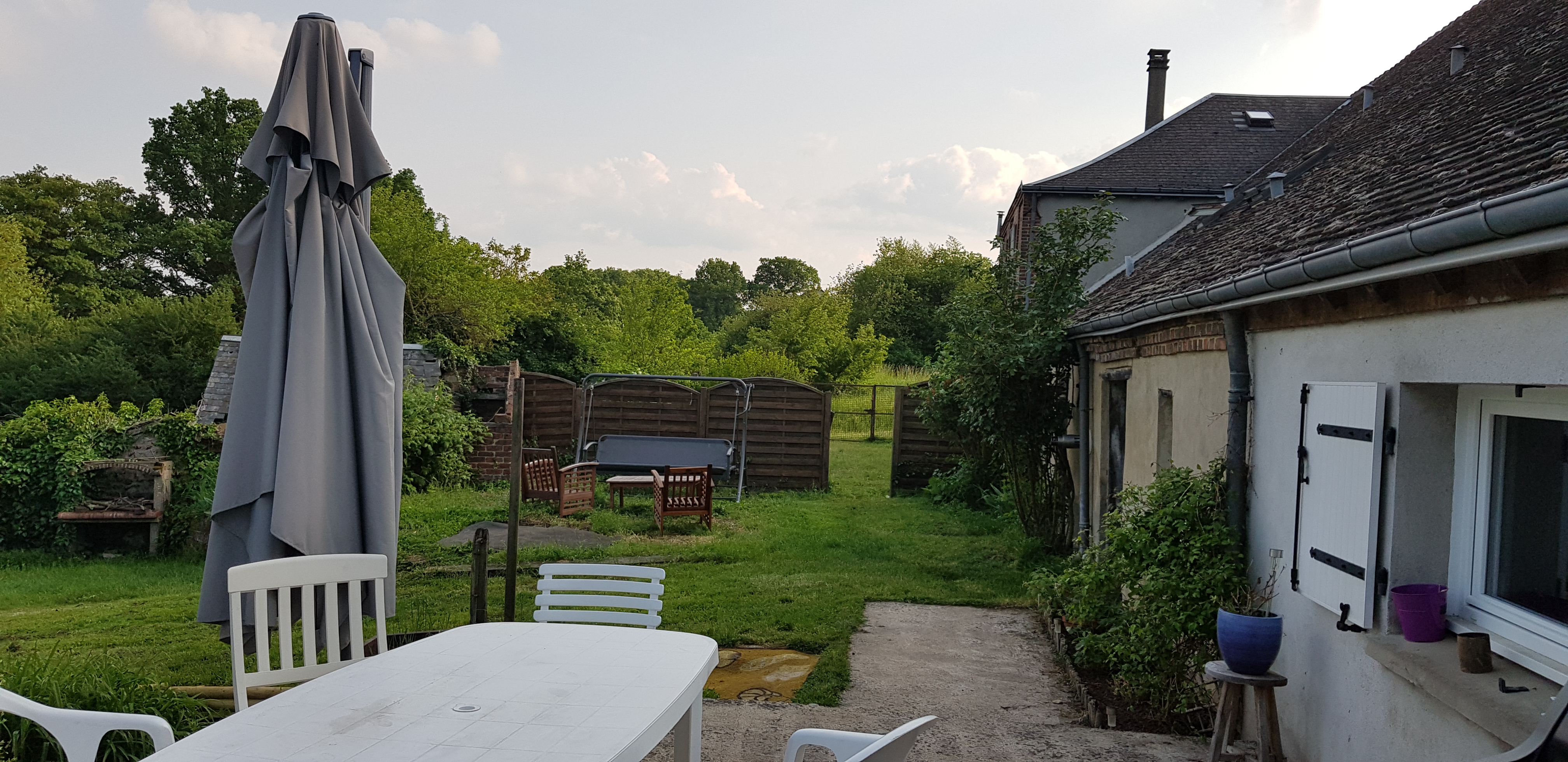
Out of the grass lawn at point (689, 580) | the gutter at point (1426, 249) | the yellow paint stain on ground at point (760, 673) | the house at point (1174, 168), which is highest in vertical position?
the house at point (1174, 168)

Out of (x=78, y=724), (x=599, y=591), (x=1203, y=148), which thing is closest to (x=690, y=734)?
(x=599, y=591)

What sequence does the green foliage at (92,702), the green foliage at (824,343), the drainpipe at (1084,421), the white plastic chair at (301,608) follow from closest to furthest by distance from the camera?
the white plastic chair at (301,608)
the green foliage at (92,702)
the drainpipe at (1084,421)
the green foliage at (824,343)

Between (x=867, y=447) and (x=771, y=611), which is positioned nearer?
(x=771, y=611)

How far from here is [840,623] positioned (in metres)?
7.07

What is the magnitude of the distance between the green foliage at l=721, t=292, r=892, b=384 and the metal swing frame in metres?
14.6

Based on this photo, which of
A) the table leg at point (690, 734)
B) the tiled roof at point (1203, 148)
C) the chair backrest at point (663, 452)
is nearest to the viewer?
the table leg at point (690, 734)

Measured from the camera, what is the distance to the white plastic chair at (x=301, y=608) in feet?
10.6

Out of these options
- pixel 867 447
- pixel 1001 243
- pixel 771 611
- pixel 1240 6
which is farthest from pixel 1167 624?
pixel 867 447

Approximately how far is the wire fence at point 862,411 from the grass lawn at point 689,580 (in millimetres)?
8740

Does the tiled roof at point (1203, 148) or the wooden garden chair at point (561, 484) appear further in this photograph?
the tiled roof at point (1203, 148)

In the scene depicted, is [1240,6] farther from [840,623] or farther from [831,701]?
[831,701]

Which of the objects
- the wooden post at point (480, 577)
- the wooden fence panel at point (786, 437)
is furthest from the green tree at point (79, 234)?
the wooden post at point (480, 577)

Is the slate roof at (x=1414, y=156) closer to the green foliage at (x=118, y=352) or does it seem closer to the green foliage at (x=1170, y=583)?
the green foliage at (x=1170, y=583)

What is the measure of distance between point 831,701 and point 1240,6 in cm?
702
